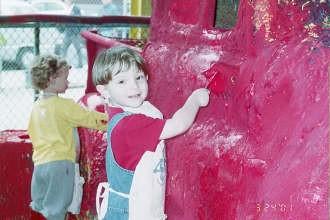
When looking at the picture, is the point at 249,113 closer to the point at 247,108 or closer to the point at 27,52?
the point at 247,108

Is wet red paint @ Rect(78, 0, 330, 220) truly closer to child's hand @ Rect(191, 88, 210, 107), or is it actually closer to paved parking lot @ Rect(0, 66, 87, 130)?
child's hand @ Rect(191, 88, 210, 107)

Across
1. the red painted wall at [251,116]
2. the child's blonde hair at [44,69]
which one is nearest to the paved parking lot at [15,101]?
the child's blonde hair at [44,69]

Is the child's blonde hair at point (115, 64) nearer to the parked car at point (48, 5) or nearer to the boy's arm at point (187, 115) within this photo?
the boy's arm at point (187, 115)

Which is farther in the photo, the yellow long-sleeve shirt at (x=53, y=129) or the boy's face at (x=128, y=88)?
the yellow long-sleeve shirt at (x=53, y=129)

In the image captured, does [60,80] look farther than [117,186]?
Yes

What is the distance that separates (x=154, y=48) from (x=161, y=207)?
1.94ft

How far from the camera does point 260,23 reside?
1577 millimetres

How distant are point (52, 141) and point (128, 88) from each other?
3.74ft

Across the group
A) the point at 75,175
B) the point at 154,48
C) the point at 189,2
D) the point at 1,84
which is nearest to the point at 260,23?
the point at 189,2

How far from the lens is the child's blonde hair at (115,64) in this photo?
187 centimetres

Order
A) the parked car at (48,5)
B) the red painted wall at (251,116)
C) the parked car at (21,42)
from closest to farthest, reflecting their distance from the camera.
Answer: the red painted wall at (251,116)
the parked car at (21,42)
the parked car at (48,5)

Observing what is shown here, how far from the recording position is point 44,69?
295cm

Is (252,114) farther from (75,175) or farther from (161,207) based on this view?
(75,175)

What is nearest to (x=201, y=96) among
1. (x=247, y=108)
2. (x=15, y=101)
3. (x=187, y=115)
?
(x=187, y=115)
